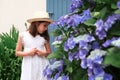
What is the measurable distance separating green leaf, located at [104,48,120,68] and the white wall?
453cm

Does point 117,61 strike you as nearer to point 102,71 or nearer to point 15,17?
point 102,71

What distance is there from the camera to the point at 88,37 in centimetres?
206

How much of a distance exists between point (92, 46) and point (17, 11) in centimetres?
496

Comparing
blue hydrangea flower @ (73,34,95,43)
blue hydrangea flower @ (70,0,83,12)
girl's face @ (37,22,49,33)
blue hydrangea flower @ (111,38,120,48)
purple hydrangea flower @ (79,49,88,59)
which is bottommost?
girl's face @ (37,22,49,33)

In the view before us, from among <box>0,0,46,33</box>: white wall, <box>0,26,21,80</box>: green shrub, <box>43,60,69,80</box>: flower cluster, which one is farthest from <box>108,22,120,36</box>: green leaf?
<box>0,0,46,33</box>: white wall

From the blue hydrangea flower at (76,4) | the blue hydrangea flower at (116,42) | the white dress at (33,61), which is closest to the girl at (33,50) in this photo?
the white dress at (33,61)

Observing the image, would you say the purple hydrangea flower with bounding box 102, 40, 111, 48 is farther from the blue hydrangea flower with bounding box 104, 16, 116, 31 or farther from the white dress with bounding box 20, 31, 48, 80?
the white dress with bounding box 20, 31, 48, 80

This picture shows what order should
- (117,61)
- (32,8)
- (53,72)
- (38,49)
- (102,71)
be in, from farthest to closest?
(32,8) → (38,49) → (53,72) → (102,71) → (117,61)

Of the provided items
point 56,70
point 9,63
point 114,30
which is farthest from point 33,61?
point 114,30

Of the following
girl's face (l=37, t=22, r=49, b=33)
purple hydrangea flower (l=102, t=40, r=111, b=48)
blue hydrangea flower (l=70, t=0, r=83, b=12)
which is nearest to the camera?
purple hydrangea flower (l=102, t=40, r=111, b=48)

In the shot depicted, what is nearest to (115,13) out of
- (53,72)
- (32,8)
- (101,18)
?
(101,18)

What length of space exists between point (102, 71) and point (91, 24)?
261 millimetres

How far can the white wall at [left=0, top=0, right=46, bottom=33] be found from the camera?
6534mm

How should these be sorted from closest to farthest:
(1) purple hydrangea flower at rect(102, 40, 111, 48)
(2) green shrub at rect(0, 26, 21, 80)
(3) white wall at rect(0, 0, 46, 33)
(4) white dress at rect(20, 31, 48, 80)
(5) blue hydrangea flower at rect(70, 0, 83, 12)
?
(1) purple hydrangea flower at rect(102, 40, 111, 48) < (5) blue hydrangea flower at rect(70, 0, 83, 12) < (4) white dress at rect(20, 31, 48, 80) < (2) green shrub at rect(0, 26, 21, 80) < (3) white wall at rect(0, 0, 46, 33)
